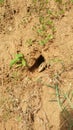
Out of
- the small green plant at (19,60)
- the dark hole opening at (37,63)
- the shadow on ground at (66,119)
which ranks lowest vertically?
the shadow on ground at (66,119)

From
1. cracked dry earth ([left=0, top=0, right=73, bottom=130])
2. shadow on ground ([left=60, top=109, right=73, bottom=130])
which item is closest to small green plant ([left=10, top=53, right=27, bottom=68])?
cracked dry earth ([left=0, top=0, right=73, bottom=130])

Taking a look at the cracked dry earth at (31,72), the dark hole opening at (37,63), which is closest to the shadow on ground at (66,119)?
the cracked dry earth at (31,72)

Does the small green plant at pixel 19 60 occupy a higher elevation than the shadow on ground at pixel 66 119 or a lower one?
higher

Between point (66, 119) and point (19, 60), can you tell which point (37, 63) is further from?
point (66, 119)

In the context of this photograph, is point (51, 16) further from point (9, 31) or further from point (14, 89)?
point (14, 89)

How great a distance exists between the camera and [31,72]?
327 cm

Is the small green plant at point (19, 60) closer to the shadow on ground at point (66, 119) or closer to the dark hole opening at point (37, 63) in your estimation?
the dark hole opening at point (37, 63)

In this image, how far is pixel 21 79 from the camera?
10.6 feet

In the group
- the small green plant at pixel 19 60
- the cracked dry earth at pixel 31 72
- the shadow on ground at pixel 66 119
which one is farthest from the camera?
the small green plant at pixel 19 60

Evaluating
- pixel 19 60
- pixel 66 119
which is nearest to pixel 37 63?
pixel 19 60

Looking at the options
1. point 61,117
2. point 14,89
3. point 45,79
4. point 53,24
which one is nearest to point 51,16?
point 53,24

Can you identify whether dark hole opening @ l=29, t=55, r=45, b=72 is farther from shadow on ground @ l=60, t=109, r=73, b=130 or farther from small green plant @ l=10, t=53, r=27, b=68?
shadow on ground @ l=60, t=109, r=73, b=130

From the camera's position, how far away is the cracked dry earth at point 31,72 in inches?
114

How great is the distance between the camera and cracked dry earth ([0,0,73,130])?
9.47ft
